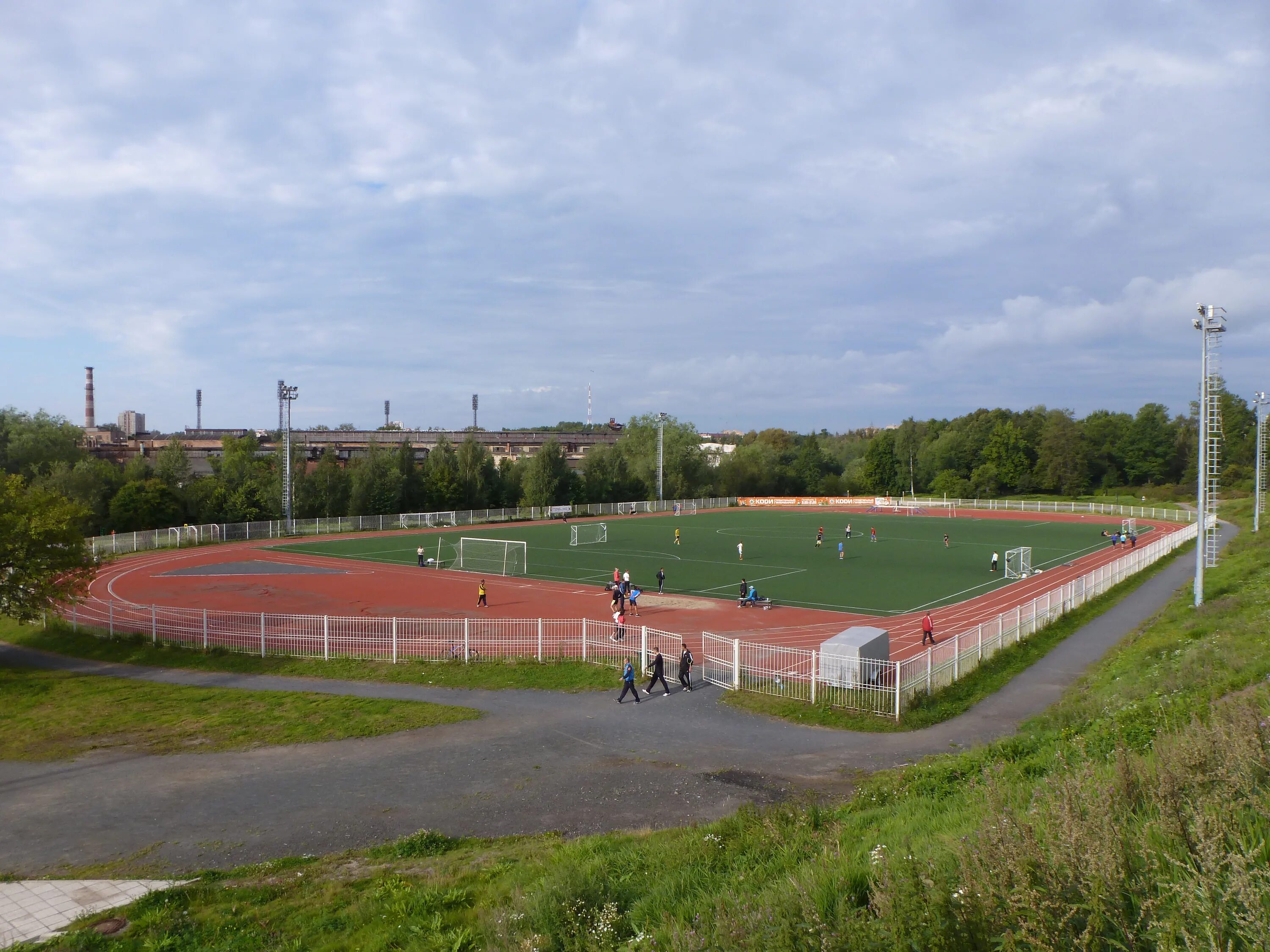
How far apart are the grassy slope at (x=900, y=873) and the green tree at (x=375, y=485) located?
213 ft

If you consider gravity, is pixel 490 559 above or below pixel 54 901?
above

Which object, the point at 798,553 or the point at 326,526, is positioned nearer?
the point at 798,553

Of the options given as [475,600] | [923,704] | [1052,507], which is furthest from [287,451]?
[1052,507]

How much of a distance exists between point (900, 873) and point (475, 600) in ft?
101

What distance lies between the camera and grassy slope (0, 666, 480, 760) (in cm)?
1576

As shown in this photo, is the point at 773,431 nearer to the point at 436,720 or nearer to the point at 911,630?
the point at 911,630

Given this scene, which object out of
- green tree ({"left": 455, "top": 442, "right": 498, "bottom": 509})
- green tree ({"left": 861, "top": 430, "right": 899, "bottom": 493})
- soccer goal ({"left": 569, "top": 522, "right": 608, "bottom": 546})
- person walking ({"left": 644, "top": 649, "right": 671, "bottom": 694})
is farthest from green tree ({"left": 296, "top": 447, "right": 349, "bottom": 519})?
green tree ({"left": 861, "top": 430, "right": 899, "bottom": 493})

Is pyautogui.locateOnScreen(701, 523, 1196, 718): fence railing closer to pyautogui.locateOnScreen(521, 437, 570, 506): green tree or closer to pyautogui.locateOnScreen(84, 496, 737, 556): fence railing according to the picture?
pyautogui.locateOnScreen(84, 496, 737, 556): fence railing

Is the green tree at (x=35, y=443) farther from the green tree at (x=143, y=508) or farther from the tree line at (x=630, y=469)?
the green tree at (x=143, y=508)

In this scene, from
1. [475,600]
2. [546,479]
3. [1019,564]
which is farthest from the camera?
[546,479]

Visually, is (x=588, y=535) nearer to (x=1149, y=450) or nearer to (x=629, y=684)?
(x=629, y=684)

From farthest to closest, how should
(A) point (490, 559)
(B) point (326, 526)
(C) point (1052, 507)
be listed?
(C) point (1052, 507) → (B) point (326, 526) → (A) point (490, 559)

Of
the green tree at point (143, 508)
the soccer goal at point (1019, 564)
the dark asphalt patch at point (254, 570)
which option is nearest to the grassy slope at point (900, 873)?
the soccer goal at point (1019, 564)

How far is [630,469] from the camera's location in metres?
102
